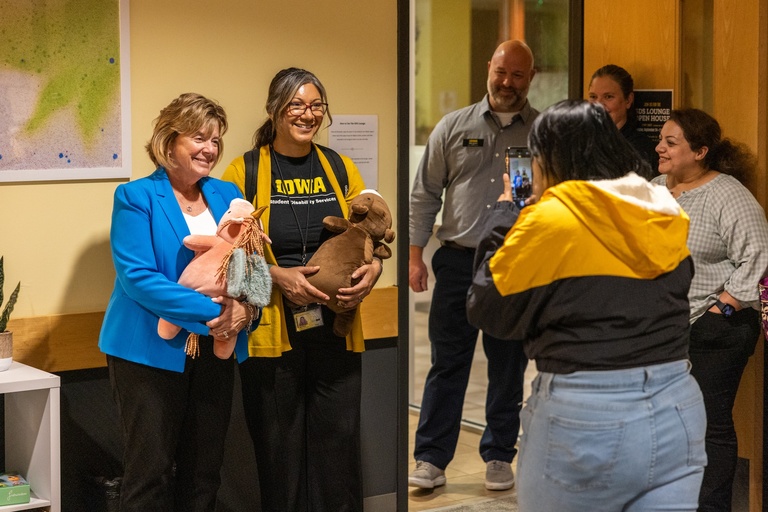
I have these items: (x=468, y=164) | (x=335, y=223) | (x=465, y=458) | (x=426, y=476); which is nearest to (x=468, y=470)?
(x=465, y=458)

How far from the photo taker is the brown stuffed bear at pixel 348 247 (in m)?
3.25

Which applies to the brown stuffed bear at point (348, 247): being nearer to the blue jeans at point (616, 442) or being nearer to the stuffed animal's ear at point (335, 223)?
the stuffed animal's ear at point (335, 223)

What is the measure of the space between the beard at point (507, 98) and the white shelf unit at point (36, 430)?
2404 mm

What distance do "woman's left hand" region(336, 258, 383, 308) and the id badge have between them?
10 cm

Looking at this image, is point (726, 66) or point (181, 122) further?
point (726, 66)

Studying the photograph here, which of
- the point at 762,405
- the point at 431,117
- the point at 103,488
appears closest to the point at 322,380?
the point at 103,488

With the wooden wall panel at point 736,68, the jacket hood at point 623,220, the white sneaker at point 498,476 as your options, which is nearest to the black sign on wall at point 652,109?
the wooden wall panel at point 736,68

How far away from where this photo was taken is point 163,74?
342cm

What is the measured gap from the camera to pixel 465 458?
5.04 meters

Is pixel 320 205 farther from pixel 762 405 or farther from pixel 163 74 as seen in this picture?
pixel 762 405

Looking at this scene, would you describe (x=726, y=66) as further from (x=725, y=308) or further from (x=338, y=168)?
(x=338, y=168)

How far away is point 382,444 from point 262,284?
127cm

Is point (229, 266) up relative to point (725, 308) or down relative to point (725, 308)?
up

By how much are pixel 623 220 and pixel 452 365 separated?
2571 mm
